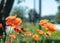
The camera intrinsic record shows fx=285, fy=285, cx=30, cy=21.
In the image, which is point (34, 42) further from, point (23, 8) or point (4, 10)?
point (23, 8)

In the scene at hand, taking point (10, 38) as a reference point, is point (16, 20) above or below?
above

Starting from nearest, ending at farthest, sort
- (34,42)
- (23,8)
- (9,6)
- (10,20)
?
(10,20) → (34,42) → (9,6) → (23,8)

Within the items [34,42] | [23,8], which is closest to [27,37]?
[34,42]

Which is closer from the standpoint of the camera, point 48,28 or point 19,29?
point 48,28

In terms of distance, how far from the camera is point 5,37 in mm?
3463

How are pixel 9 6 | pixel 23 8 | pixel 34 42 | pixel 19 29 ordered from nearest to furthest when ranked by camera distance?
1. pixel 19 29
2. pixel 34 42
3. pixel 9 6
4. pixel 23 8

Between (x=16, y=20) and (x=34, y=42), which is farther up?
(x=16, y=20)

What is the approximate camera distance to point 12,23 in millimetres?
3139

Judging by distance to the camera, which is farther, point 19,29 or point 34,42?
point 34,42

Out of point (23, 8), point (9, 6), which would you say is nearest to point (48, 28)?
point (9, 6)

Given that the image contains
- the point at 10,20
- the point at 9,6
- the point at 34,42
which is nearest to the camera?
the point at 10,20

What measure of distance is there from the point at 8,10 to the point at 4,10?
207 millimetres

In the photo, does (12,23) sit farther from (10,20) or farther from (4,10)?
(4,10)

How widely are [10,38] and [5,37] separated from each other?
0.18 m
